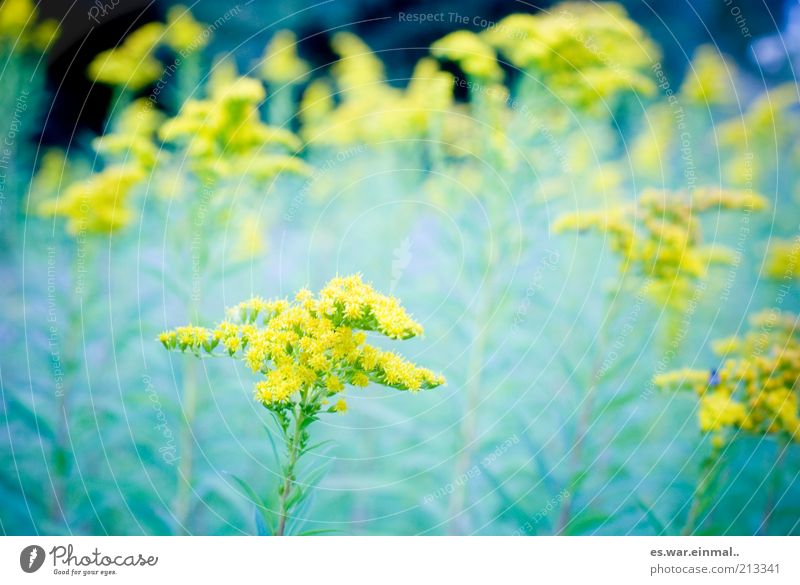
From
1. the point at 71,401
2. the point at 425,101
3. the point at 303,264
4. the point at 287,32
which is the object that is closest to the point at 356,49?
the point at 287,32

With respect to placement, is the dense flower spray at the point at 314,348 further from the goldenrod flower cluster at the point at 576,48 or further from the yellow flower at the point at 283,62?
the yellow flower at the point at 283,62

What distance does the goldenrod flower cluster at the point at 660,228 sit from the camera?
1.53 metres

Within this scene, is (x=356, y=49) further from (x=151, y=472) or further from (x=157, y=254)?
(x=151, y=472)

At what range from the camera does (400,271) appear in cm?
176

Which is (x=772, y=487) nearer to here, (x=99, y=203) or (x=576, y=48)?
(x=576, y=48)

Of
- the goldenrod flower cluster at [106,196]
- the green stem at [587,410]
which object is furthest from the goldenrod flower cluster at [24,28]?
the green stem at [587,410]

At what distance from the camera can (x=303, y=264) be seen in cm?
182

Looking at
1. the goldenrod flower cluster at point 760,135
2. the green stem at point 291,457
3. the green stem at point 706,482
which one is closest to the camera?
the green stem at point 291,457

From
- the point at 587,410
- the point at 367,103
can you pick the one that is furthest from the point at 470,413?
the point at 367,103

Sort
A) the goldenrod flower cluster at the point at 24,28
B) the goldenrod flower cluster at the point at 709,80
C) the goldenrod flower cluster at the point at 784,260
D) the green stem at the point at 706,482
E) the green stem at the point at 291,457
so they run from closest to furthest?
1. the green stem at the point at 291,457
2. the green stem at the point at 706,482
3. the goldenrod flower cluster at the point at 24,28
4. the goldenrod flower cluster at the point at 784,260
5. the goldenrod flower cluster at the point at 709,80

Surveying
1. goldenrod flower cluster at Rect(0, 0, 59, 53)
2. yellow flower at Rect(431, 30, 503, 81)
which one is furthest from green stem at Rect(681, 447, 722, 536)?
goldenrod flower cluster at Rect(0, 0, 59, 53)

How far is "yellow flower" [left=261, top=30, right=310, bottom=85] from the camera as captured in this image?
73.7 inches
